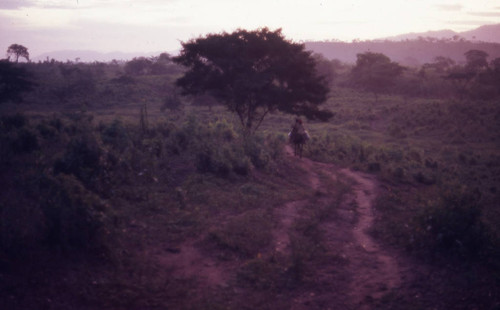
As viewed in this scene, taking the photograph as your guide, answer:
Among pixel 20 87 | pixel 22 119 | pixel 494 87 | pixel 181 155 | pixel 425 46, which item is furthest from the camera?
pixel 425 46

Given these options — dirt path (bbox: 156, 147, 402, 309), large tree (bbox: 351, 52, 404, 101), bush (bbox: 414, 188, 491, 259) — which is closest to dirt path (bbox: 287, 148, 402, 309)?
dirt path (bbox: 156, 147, 402, 309)

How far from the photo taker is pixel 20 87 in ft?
96.0

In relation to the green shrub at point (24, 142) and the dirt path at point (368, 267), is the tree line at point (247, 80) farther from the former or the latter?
the dirt path at point (368, 267)

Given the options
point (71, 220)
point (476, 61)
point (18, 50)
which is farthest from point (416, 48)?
point (71, 220)

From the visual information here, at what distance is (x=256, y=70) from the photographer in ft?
59.3

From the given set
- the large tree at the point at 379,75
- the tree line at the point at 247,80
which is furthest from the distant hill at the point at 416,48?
the tree line at the point at 247,80

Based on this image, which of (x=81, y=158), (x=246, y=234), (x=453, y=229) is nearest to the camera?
(x=453, y=229)

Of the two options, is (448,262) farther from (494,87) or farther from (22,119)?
(494,87)

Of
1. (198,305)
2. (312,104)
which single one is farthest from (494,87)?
(198,305)

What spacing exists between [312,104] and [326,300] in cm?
1403

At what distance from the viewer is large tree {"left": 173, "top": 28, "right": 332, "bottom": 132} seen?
17.2 meters

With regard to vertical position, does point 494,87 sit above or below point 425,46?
below

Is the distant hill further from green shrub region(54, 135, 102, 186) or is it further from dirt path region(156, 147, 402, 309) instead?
green shrub region(54, 135, 102, 186)

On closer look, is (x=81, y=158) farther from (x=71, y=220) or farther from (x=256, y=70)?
(x=256, y=70)
